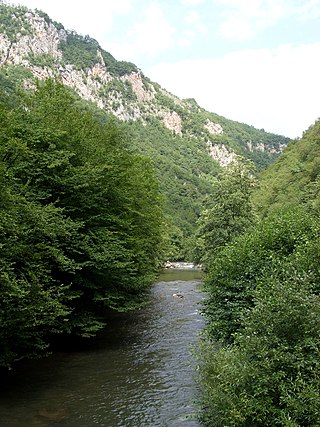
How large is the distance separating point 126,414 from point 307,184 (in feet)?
200

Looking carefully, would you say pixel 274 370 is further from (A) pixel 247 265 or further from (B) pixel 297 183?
(B) pixel 297 183

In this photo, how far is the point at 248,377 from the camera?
9.07m

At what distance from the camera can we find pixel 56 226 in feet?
56.1

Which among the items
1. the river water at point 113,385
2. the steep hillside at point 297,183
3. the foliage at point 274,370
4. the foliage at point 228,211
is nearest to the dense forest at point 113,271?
the foliage at point 274,370

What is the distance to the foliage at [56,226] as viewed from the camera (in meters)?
14.9

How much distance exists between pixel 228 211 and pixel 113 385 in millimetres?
20603

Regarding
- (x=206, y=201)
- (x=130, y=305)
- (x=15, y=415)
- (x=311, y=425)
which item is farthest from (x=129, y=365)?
(x=206, y=201)

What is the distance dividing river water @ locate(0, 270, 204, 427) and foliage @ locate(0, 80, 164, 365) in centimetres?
120

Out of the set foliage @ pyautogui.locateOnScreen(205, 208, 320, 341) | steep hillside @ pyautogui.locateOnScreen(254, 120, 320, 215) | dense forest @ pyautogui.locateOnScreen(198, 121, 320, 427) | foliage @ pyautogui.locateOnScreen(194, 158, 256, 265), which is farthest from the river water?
steep hillside @ pyautogui.locateOnScreen(254, 120, 320, 215)

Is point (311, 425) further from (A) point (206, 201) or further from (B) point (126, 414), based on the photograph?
(A) point (206, 201)

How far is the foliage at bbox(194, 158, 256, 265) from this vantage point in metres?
33.5

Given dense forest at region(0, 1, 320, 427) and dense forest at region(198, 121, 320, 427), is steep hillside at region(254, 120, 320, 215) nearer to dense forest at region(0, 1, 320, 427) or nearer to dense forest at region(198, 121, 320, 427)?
dense forest at region(0, 1, 320, 427)

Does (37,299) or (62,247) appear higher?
(62,247)

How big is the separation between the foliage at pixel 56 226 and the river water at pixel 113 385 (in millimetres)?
1205
